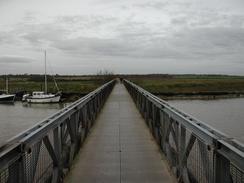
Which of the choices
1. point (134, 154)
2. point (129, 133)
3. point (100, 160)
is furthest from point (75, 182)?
point (129, 133)

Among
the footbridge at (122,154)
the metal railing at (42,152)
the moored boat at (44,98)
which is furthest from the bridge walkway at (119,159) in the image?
the moored boat at (44,98)

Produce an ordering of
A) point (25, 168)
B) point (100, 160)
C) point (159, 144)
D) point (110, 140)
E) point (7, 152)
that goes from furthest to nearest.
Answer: point (110, 140)
point (159, 144)
point (100, 160)
point (25, 168)
point (7, 152)

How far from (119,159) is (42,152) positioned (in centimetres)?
210

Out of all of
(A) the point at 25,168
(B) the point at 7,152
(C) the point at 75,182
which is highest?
(B) the point at 7,152

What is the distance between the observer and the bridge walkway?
511cm

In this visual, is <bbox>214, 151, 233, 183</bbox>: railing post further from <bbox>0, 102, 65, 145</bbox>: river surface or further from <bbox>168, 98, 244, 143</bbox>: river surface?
<bbox>168, 98, 244, 143</bbox>: river surface

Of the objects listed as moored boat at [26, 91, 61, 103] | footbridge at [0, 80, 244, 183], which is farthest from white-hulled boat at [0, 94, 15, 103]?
footbridge at [0, 80, 244, 183]

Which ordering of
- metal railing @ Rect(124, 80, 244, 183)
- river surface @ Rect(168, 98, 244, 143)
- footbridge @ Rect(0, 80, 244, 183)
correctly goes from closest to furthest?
metal railing @ Rect(124, 80, 244, 183), footbridge @ Rect(0, 80, 244, 183), river surface @ Rect(168, 98, 244, 143)

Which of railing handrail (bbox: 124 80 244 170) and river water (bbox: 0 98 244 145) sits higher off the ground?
railing handrail (bbox: 124 80 244 170)

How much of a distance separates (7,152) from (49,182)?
1720 mm

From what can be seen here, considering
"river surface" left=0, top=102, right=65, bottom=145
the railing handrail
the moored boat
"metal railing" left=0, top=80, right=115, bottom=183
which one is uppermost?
the railing handrail

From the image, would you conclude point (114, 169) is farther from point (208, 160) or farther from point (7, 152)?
point (7, 152)

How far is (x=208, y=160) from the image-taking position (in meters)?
3.59

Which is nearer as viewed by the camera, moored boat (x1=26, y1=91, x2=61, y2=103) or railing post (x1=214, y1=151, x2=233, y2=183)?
railing post (x1=214, y1=151, x2=233, y2=183)
